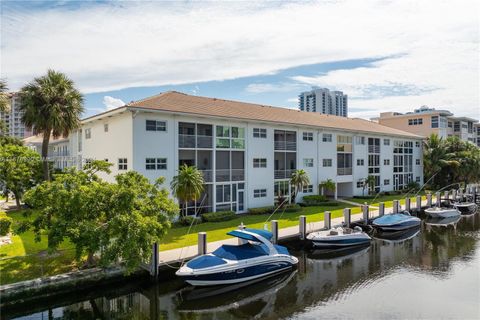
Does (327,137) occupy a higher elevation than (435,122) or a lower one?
lower

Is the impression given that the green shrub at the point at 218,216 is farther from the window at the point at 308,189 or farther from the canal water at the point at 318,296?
the window at the point at 308,189

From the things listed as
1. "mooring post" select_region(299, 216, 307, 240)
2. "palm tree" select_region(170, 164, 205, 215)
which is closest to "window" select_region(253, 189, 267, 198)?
"palm tree" select_region(170, 164, 205, 215)

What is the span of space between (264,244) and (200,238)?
3468 mm

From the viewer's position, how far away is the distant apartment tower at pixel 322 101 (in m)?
120

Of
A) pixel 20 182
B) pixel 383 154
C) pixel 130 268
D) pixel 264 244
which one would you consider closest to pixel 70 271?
pixel 130 268

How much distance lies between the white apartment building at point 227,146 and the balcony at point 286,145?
0.09 m

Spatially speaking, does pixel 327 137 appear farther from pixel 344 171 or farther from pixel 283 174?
pixel 283 174

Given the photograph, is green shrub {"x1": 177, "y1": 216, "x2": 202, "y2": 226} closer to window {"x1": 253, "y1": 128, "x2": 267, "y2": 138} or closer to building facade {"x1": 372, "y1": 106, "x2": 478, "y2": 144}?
window {"x1": 253, "y1": 128, "x2": 267, "y2": 138}

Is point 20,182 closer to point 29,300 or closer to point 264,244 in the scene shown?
point 29,300

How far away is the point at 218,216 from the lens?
28.5 metres

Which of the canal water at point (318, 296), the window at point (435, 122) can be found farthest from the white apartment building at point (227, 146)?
the window at point (435, 122)

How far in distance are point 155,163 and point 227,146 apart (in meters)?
7.04

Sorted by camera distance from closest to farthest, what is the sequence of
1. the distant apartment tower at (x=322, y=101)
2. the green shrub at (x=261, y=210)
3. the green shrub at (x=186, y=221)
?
1. the green shrub at (x=186, y=221)
2. the green shrub at (x=261, y=210)
3. the distant apartment tower at (x=322, y=101)

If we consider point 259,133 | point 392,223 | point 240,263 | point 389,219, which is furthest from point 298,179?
point 240,263
